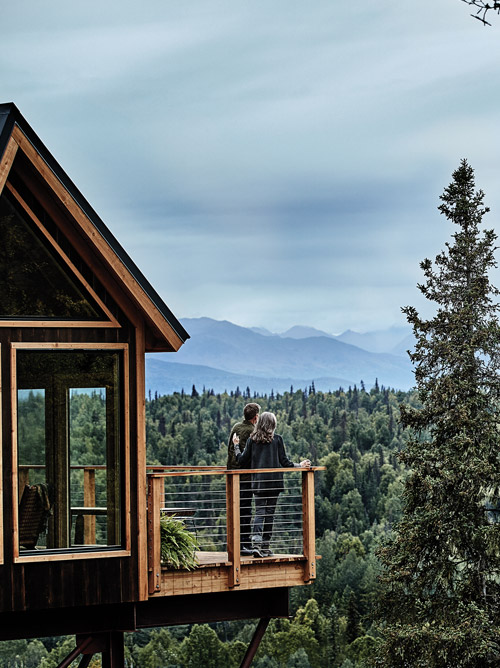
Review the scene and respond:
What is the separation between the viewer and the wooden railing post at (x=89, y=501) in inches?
395

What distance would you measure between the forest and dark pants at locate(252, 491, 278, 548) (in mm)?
40724

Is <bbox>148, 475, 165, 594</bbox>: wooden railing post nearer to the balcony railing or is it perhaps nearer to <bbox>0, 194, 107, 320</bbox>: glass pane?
the balcony railing

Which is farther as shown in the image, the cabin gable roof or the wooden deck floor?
the wooden deck floor

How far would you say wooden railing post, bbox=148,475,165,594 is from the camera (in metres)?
10.4

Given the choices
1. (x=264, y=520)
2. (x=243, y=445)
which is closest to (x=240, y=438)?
(x=243, y=445)

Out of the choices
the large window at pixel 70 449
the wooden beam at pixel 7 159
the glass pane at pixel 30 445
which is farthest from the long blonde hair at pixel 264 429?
the wooden beam at pixel 7 159

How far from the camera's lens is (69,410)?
33.3 ft

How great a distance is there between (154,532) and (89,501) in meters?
0.77

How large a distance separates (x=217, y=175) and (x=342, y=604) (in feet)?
371

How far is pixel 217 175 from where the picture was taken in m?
184

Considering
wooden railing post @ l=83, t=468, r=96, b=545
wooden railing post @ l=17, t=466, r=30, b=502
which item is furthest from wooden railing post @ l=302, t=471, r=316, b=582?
wooden railing post @ l=17, t=466, r=30, b=502

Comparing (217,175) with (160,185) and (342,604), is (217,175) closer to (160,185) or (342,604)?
(160,185)

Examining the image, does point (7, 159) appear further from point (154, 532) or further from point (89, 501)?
point (154, 532)

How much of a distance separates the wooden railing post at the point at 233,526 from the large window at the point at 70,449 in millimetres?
1157
